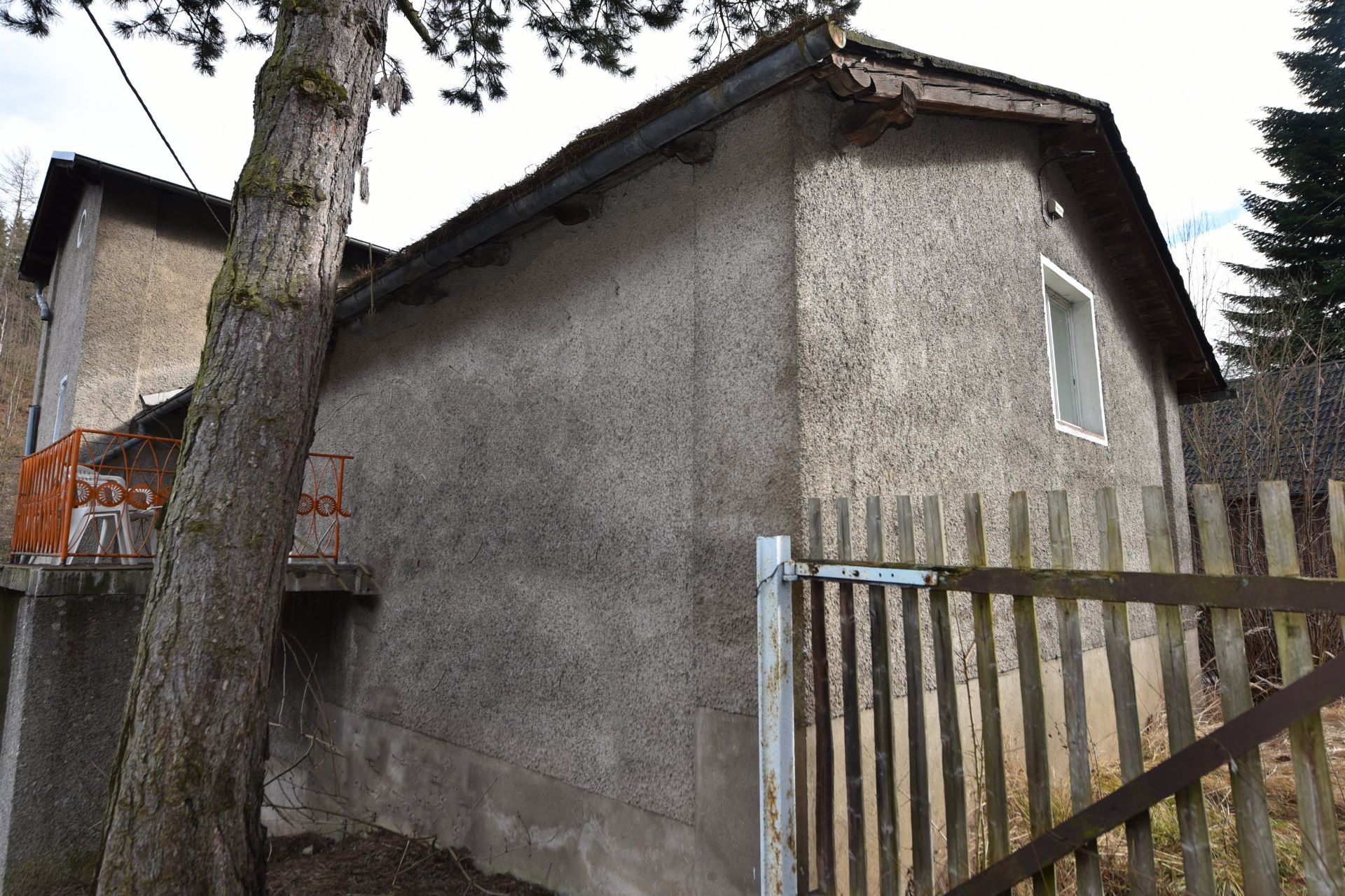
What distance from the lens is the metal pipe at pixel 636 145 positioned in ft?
10.1

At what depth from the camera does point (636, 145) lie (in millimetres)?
3732

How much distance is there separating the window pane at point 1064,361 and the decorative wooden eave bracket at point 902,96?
7.16 ft

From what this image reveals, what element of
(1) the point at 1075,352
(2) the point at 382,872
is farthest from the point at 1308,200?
(2) the point at 382,872

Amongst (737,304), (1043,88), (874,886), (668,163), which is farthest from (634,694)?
(1043,88)

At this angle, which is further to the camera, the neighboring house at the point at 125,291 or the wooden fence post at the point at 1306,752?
the neighboring house at the point at 125,291

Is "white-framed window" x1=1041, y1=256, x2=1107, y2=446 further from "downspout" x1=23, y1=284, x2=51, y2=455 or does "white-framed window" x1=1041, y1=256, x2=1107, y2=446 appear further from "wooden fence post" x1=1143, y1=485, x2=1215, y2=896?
"downspout" x1=23, y1=284, x2=51, y2=455

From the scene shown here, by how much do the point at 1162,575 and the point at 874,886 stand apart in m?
1.83

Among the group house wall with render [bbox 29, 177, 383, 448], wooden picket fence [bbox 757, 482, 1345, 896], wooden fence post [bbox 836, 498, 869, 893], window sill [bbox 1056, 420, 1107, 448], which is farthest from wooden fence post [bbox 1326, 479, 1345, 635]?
house wall with render [bbox 29, 177, 383, 448]

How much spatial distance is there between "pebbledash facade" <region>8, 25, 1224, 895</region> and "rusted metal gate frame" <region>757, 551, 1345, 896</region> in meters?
0.40

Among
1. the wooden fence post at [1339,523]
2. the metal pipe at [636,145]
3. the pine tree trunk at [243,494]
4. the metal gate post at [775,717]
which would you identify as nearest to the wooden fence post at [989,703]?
the metal gate post at [775,717]

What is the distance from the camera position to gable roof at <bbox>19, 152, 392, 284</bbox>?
442 inches

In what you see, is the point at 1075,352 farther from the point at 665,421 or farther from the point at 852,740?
the point at 852,740

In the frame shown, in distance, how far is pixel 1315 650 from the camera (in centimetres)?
796

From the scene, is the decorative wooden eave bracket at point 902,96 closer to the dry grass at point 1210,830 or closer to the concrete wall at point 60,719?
the dry grass at point 1210,830
